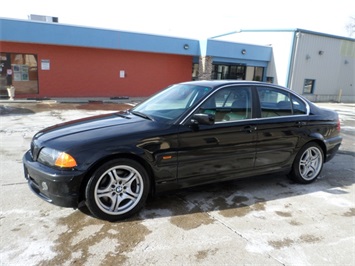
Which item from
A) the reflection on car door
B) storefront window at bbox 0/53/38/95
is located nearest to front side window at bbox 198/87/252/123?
the reflection on car door

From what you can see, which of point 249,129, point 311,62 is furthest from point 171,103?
point 311,62

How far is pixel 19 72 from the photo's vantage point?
16703 millimetres

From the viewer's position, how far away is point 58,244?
2.97 metres

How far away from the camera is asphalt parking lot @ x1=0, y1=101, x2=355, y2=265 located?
9.32 ft

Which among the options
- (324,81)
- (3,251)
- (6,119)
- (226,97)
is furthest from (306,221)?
(324,81)

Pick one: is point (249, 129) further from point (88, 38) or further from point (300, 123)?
point (88, 38)

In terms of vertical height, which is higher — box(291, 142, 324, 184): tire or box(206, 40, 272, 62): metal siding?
box(206, 40, 272, 62): metal siding

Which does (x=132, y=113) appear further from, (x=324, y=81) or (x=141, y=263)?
(x=324, y=81)

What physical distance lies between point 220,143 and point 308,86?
2348 centimetres

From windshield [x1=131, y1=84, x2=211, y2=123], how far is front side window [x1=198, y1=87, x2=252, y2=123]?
15cm

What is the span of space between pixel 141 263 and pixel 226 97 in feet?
7.92

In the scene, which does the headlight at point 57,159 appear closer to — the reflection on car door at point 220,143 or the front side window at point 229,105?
the reflection on car door at point 220,143

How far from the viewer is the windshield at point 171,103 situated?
12.8 ft

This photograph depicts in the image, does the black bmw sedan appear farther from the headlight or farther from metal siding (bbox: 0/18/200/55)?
metal siding (bbox: 0/18/200/55)
